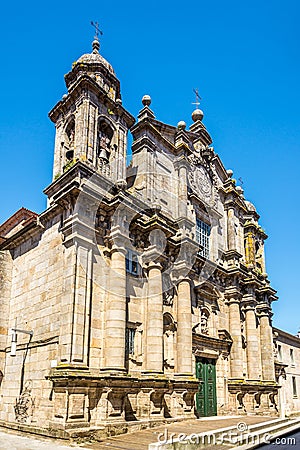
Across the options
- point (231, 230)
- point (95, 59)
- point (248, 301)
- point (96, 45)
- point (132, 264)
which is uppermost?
point (96, 45)

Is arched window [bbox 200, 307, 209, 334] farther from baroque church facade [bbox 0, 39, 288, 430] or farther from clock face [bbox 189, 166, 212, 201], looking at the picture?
clock face [bbox 189, 166, 212, 201]

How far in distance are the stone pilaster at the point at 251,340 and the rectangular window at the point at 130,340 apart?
9564mm

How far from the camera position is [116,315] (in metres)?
13.3

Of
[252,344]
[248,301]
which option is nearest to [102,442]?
[252,344]

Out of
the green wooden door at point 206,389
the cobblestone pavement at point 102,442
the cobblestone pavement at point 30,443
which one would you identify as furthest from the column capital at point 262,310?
the cobblestone pavement at point 30,443

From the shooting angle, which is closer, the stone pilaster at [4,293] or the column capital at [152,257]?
the column capital at [152,257]

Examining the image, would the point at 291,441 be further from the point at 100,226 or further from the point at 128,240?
the point at 100,226

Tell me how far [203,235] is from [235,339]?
5386 mm

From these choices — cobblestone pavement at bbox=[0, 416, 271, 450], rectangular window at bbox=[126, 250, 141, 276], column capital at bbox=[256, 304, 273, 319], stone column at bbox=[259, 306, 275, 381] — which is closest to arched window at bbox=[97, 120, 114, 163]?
rectangular window at bbox=[126, 250, 141, 276]

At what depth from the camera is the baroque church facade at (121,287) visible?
12.8 metres

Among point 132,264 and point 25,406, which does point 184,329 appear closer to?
point 132,264

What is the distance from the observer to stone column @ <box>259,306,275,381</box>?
74.7ft

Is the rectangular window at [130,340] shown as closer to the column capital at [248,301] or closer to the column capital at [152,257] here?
the column capital at [152,257]

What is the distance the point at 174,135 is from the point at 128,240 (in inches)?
310
